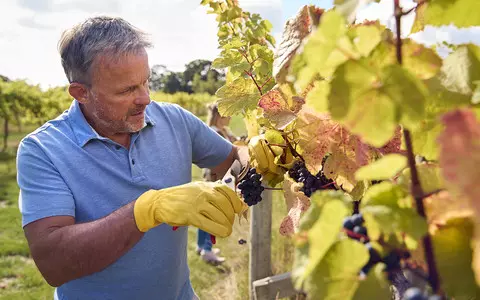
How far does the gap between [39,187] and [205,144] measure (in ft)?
3.20

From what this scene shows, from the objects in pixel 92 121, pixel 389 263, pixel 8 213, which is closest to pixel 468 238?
pixel 389 263

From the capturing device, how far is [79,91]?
2074 millimetres

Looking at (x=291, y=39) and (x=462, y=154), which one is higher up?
(x=291, y=39)

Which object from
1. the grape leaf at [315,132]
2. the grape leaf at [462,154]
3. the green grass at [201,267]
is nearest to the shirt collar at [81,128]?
the grape leaf at [315,132]

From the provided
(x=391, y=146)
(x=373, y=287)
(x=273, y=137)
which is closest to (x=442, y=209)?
(x=373, y=287)

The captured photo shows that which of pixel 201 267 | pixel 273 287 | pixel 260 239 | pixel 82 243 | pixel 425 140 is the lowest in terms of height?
pixel 201 267

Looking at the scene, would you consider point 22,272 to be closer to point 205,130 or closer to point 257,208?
point 257,208

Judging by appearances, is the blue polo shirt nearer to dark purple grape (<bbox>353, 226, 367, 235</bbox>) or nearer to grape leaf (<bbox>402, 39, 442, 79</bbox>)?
dark purple grape (<bbox>353, 226, 367, 235</bbox>)

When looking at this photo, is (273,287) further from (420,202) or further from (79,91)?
(420,202)

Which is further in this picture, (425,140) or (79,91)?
(79,91)

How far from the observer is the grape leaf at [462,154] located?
1.16 feet

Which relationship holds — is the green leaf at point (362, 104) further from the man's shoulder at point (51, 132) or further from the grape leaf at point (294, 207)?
the man's shoulder at point (51, 132)

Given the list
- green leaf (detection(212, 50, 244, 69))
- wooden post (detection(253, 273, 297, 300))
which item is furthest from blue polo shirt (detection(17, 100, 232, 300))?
wooden post (detection(253, 273, 297, 300))

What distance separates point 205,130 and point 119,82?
2.23ft
